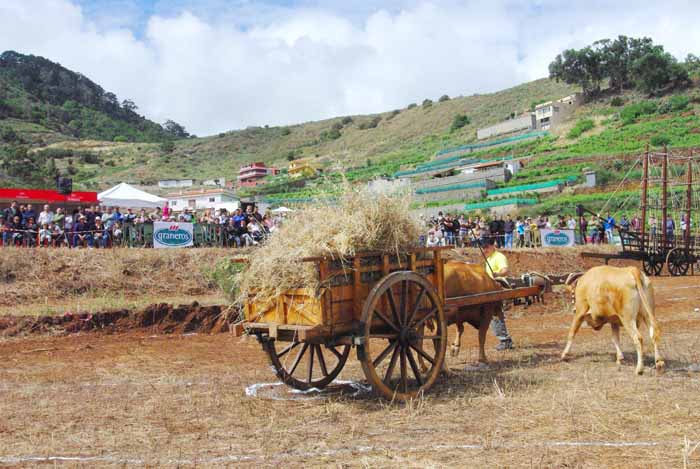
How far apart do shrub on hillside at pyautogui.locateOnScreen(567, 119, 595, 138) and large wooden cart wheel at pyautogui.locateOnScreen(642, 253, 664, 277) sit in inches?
1987

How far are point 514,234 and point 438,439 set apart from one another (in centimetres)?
2592

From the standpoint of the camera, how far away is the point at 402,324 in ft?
25.9

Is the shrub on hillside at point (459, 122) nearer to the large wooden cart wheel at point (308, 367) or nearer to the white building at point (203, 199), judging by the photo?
the white building at point (203, 199)

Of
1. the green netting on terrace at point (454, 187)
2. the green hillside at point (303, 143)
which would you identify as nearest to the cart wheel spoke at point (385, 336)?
the green netting on terrace at point (454, 187)

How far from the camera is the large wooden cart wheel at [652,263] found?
24.4 meters

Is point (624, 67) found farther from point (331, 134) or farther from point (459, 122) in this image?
point (331, 134)

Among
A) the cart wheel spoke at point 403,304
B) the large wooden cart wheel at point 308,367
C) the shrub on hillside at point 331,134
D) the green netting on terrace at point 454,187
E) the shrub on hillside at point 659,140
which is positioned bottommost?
the large wooden cart wheel at point 308,367

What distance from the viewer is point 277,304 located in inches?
299

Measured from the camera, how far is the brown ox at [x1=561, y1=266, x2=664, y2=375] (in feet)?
28.8

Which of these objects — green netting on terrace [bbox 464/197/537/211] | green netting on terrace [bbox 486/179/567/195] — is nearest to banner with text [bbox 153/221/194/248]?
green netting on terrace [bbox 464/197/537/211]

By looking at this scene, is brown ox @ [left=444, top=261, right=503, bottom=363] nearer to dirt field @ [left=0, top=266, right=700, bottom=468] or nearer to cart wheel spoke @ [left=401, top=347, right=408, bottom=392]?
dirt field @ [left=0, top=266, right=700, bottom=468]

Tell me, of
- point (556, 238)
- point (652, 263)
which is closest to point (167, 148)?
point (556, 238)

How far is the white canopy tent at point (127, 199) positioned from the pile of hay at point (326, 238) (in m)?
26.2

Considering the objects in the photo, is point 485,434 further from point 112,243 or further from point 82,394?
point 112,243
